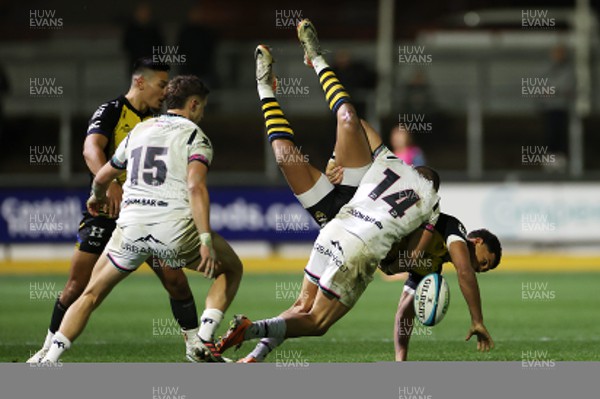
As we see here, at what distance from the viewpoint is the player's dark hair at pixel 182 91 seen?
10.2 meters

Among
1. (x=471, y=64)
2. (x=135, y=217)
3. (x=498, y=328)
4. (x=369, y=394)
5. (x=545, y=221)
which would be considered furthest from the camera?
(x=471, y=64)

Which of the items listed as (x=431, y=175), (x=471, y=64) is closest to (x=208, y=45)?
(x=471, y=64)

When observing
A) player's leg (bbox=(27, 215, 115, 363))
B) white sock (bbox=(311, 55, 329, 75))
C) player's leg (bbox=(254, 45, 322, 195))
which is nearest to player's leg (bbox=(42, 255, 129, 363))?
player's leg (bbox=(27, 215, 115, 363))

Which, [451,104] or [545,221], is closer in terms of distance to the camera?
[545,221]

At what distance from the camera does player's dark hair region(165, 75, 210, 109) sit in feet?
33.4

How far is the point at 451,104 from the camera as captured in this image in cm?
2439

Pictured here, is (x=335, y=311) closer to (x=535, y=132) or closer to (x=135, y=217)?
(x=135, y=217)

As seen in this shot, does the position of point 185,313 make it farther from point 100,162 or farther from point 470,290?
point 470,290

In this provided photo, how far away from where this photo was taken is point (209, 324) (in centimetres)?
1014

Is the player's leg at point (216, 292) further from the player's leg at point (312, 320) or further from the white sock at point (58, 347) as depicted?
Result: the white sock at point (58, 347)

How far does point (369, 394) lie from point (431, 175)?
2.66 m

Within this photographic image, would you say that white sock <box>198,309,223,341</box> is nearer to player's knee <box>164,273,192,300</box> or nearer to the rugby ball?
player's knee <box>164,273,192,300</box>

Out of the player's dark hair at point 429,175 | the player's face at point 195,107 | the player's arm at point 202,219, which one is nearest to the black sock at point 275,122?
the player's face at point 195,107

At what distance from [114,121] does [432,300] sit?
3252 millimetres
